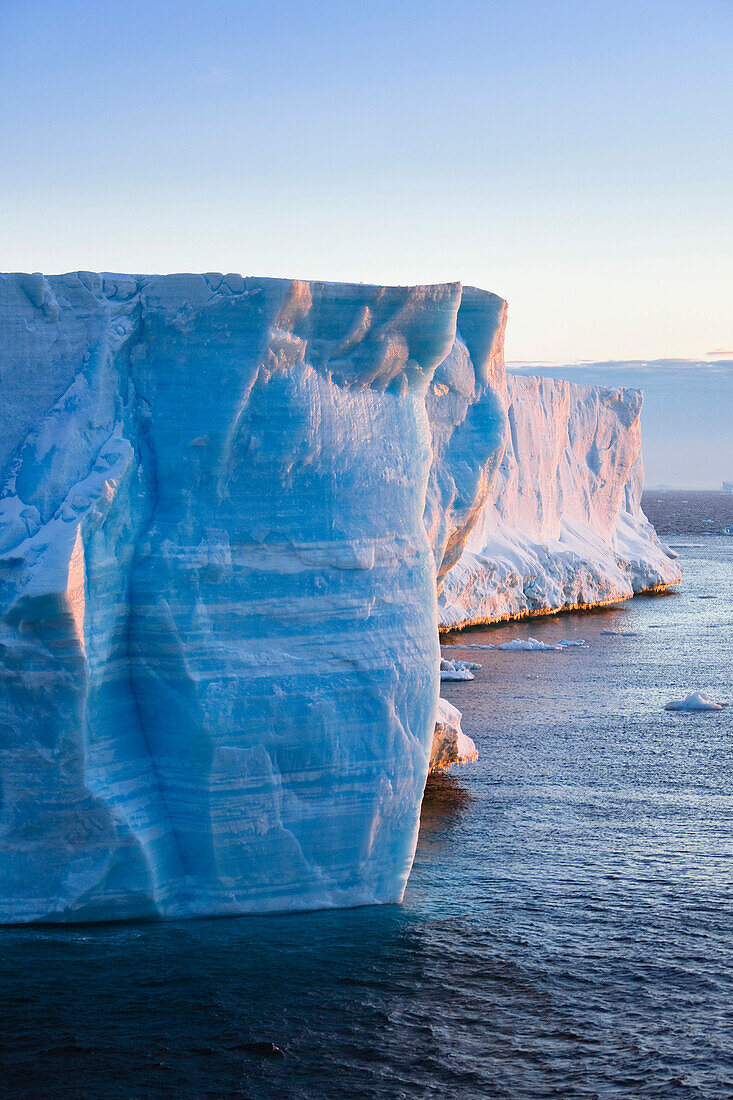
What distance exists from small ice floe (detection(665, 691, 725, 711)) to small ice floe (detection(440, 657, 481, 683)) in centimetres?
431

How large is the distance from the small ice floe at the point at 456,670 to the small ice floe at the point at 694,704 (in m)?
4.31

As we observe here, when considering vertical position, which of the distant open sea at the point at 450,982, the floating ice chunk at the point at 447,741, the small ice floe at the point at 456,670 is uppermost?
the floating ice chunk at the point at 447,741

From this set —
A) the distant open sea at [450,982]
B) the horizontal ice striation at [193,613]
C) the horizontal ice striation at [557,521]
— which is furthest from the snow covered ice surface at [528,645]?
the horizontal ice striation at [193,613]

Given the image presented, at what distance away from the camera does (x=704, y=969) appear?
10477 millimetres

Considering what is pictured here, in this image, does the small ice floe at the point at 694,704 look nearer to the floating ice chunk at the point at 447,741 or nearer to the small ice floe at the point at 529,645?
the floating ice chunk at the point at 447,741

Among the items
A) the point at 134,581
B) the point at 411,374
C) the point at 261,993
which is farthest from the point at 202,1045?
the point at 411,374

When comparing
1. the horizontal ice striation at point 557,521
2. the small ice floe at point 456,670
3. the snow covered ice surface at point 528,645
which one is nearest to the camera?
the small ice floe at point 456,670

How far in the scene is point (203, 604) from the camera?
10.6m

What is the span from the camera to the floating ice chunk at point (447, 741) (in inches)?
628

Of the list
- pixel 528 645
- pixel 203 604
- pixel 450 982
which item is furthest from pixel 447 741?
pixel 528 645

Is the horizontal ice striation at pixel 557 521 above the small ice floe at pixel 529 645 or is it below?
above

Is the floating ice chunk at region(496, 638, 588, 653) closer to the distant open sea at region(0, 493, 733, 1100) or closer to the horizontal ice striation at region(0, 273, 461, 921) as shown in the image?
the distant open sea at region(0, 493, 733, 1100)

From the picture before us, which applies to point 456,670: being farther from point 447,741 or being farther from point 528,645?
point 447,741

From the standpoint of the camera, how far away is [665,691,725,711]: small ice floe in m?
21.2
